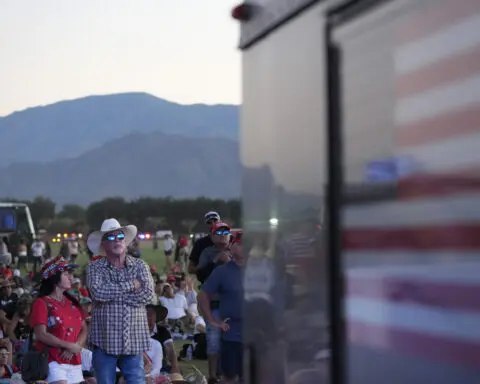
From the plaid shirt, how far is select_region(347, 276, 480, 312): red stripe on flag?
5320 mm

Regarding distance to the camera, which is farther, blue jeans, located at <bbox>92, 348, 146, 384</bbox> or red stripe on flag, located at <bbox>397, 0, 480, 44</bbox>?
blue jeans, located at <bbox>92, 348, 146, 384</bbox>

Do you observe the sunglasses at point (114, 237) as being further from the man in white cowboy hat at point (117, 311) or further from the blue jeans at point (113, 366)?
the blue jeans at point (113, 366)

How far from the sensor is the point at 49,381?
7.54m

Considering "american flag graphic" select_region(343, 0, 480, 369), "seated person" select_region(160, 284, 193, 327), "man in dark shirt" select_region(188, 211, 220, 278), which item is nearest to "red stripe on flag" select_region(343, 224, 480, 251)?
"american flag graphic" select_region(343, 0, 480, 369)

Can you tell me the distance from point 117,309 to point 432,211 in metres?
5.71

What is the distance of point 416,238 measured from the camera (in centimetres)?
206

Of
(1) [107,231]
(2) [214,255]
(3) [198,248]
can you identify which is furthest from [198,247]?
(1) [107,231]

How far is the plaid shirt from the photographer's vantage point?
747cm

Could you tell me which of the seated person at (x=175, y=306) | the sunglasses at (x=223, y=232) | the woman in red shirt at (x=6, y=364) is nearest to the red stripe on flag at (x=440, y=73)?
the sunglasses at (x=223, y=232)

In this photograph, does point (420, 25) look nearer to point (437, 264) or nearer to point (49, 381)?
point (437, 264)

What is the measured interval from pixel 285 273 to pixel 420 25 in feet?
2.97

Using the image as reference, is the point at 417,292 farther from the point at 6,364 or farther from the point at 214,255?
the point at 6,364

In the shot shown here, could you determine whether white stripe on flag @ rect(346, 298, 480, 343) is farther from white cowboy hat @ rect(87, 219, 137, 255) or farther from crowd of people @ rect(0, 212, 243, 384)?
white cowboy hat @ rect(87, 219, 137, 255)

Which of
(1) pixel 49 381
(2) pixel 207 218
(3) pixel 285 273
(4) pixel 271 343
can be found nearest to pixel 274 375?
(4) pixel 271 343
